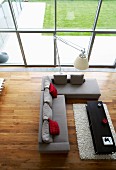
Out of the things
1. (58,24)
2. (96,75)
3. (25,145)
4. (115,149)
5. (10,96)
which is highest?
(58,24)

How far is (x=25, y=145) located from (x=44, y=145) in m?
0.79

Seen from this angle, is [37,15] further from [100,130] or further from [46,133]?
[100,130]

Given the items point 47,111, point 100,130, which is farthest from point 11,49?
point 100,130

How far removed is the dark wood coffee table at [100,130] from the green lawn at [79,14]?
2680 millimetres

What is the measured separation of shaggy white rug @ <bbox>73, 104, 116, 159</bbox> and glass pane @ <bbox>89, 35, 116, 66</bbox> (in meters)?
2.37

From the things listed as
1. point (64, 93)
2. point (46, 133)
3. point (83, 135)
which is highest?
point (64, 93)

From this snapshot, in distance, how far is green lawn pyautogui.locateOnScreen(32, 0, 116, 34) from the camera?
170 inches

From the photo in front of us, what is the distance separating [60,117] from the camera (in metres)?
4.02

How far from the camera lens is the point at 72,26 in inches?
192

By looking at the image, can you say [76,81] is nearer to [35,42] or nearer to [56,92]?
[56,92]

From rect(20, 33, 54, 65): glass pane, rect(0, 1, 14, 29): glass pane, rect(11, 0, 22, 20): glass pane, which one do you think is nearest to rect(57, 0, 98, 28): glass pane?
rect(20, 33, 54, 65): glass pane

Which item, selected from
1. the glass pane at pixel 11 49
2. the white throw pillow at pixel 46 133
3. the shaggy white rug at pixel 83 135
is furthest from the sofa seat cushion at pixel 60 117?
the glass pane at pixel 11 49

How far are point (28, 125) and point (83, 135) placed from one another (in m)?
1.62

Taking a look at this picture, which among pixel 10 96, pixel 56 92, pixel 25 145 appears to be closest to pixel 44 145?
pixel 25 145
